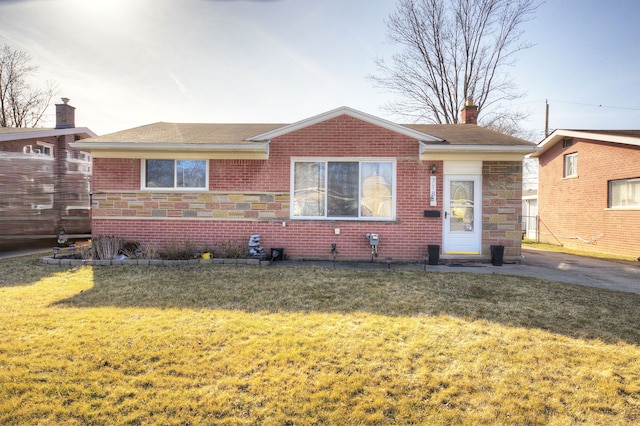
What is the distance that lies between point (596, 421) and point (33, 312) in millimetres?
6233

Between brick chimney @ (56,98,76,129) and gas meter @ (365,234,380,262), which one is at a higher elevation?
brick chimney @ (56,98,76,129)

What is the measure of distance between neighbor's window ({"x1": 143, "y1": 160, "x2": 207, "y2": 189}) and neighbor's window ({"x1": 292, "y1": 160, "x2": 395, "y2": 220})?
2.61m

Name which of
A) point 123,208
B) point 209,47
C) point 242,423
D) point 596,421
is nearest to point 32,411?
point 242,423

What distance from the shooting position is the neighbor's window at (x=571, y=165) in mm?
13649

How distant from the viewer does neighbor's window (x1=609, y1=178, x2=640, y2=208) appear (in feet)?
35.6

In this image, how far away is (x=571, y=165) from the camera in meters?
14.0

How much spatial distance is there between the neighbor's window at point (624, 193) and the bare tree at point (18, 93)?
121ft

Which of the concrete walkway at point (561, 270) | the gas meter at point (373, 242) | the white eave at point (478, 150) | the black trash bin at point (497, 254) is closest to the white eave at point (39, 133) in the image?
the concrete walkway at point (561, 270)

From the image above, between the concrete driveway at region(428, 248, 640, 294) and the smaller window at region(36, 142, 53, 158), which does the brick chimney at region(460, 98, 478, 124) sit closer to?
the concrete driveway at region(428, 248, 640, 294)

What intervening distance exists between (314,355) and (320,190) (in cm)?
585

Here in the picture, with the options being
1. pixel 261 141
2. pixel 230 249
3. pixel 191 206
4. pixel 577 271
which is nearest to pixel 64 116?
pixel 191 206

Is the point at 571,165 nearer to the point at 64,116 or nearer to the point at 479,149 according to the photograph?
the point at 479,149

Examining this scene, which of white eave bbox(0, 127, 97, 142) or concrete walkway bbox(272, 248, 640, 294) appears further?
white eave bbox(0, 127, 97, 142)

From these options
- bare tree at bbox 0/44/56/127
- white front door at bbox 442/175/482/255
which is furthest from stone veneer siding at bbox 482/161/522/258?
bare tree at bbox 0/44/56/127
